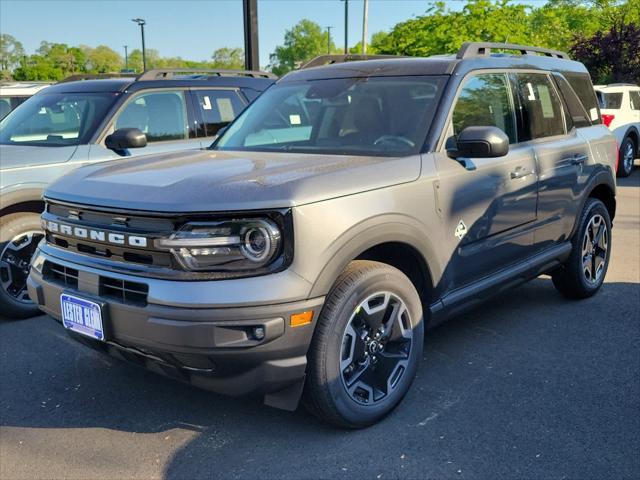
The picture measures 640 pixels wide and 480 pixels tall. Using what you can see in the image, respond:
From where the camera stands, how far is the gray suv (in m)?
2.68

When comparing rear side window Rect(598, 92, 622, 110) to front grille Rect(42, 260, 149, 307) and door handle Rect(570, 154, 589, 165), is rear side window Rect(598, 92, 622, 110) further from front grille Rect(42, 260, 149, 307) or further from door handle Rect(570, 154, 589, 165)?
front grille Rect(42, 260, 149, 307)

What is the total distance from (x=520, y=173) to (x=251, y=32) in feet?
20.2

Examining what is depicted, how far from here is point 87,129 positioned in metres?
5.39

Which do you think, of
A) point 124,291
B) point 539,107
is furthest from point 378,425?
point 539,107

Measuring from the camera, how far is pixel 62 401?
11.8ft

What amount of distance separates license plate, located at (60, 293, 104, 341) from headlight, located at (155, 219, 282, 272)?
0.49 m

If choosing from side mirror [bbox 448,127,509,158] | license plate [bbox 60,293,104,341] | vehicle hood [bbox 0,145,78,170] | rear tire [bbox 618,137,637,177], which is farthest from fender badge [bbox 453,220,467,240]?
rear tire [bbox 618,137,637,177]

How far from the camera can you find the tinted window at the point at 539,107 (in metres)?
4.43

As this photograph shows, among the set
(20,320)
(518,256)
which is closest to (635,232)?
(518,256)

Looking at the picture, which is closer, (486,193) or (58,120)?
(486,193)

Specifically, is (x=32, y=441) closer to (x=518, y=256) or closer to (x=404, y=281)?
(x=404, y=281)

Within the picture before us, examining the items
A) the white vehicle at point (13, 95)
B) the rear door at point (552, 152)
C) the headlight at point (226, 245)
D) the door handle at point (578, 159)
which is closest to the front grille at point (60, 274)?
the headlight at point (226, 245)

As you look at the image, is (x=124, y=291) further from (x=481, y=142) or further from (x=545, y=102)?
(x=545, y=102)

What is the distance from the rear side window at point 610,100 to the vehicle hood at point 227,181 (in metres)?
11.9
